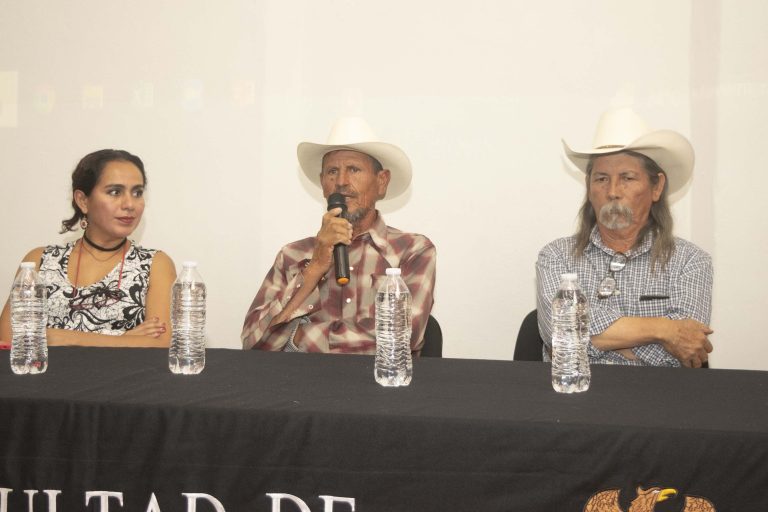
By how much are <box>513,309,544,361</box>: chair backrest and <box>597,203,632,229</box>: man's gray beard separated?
505 mm

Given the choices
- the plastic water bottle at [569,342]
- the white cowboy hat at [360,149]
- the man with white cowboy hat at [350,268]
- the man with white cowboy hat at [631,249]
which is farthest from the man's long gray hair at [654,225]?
the plastic water bottle at [569,342]

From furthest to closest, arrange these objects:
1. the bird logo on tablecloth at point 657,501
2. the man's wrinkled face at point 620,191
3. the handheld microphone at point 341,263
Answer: the man's wrinkled face at point 620,191, the handheld microphone at point 341,263, the bird logo on tablecloth at point 657,501

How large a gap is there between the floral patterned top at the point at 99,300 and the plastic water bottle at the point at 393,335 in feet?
4.32

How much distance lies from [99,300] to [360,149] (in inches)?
48.5

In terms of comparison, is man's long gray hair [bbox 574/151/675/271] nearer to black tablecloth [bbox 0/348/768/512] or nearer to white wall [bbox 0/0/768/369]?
white wall [bbox 0/0/768/369]

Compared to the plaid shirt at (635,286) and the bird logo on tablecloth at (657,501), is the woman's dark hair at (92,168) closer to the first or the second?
the plaid shirt at (635,286)

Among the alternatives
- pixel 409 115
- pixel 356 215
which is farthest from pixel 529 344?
pixel 409 115

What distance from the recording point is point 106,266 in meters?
3.30

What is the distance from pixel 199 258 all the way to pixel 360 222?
116cm

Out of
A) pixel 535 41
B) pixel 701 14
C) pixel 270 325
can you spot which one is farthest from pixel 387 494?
pixel 701 14

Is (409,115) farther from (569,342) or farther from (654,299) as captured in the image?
(569,342)

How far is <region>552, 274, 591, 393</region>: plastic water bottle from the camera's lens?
202 cm

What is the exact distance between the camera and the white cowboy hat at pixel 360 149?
11.2 ft

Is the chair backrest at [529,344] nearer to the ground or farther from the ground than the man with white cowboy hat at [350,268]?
nearer to the ground
